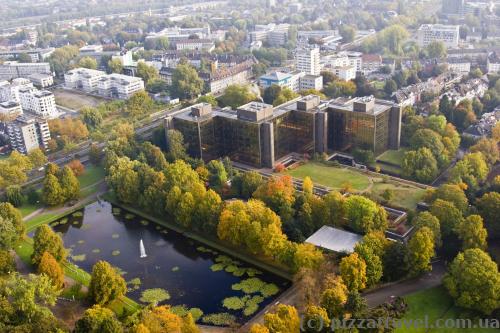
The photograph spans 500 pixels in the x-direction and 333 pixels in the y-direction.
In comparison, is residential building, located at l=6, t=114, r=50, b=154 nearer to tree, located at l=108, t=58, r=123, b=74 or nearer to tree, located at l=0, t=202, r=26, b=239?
tree, located at l=0, t=202, r=26, b=239

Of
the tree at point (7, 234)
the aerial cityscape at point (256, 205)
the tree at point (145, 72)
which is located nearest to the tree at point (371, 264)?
the aerial cityscape at point (256, 205)

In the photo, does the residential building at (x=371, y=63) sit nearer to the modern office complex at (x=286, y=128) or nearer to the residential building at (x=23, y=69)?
the modern office complex at (x=286, y=128)

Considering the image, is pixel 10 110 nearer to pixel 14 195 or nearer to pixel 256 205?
pixel 14 195

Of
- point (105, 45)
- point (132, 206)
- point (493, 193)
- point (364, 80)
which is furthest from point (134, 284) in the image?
point (105, 45)

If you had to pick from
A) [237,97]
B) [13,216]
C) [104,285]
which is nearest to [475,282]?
[104,285]

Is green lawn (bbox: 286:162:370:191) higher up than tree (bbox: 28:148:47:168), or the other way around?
tree (bbox: 28:148:47:168)

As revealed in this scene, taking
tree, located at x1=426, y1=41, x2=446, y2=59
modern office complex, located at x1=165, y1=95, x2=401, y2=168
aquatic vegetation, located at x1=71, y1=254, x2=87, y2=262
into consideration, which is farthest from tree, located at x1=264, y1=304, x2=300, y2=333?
tree, located at x1=426, y1=41, x2=446, y2=59
